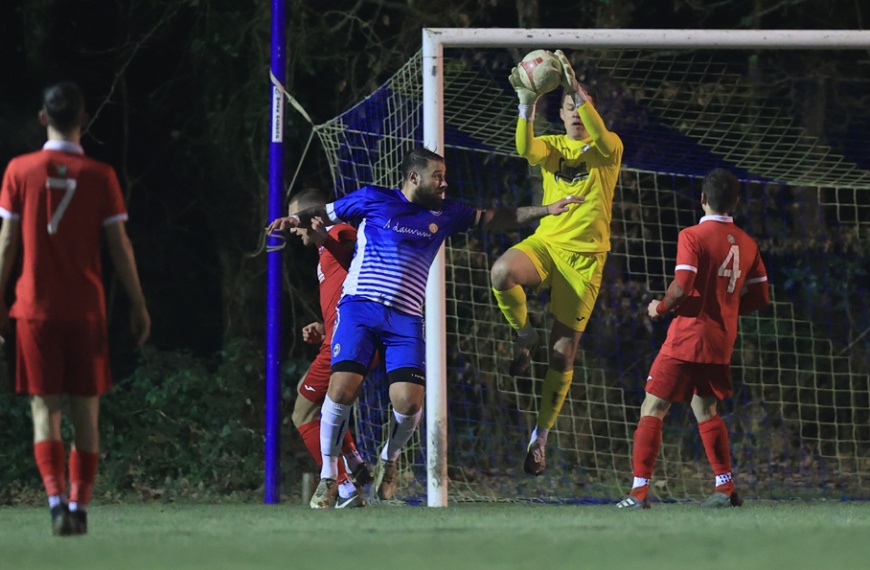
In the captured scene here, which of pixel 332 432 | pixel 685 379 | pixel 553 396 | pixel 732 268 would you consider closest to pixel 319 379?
pixel 332 432

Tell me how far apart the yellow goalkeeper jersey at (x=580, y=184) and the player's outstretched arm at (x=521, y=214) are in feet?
2.13

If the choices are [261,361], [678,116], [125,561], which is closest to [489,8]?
[678,116]

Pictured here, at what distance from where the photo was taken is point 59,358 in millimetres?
5547

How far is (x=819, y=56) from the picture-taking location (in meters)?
11.1

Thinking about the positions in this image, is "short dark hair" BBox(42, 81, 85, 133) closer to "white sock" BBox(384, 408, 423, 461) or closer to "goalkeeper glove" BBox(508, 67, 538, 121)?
"white sock" BBox(384, 408, 423, 461)

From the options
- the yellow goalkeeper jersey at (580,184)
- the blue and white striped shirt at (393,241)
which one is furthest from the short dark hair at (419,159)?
the yellow goalkeeper jersey at (580,184)

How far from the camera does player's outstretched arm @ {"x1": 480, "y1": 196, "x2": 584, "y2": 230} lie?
7.13 m

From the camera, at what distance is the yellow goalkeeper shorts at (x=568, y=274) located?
8.02 m

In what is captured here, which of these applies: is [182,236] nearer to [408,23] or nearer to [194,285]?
[194,285]

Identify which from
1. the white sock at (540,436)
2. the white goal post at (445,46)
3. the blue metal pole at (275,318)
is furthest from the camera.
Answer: the blue metal pole at (275,318)

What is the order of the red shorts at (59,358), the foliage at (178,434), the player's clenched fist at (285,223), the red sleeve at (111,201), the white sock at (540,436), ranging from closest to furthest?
1. the red shorts at (59,358)
2. the red sleeve at (111,201)
3. the player's clenched fist at (285,223)
4. the white sock at (540,436)
5. the foliage at (178,434)

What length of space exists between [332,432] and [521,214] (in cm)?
145

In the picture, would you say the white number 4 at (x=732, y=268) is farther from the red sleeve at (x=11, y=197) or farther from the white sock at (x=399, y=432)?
the red sleeve at (x=11, y=197)

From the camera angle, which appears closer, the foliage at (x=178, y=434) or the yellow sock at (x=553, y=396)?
the yellow sock at (x=553, y=396)
